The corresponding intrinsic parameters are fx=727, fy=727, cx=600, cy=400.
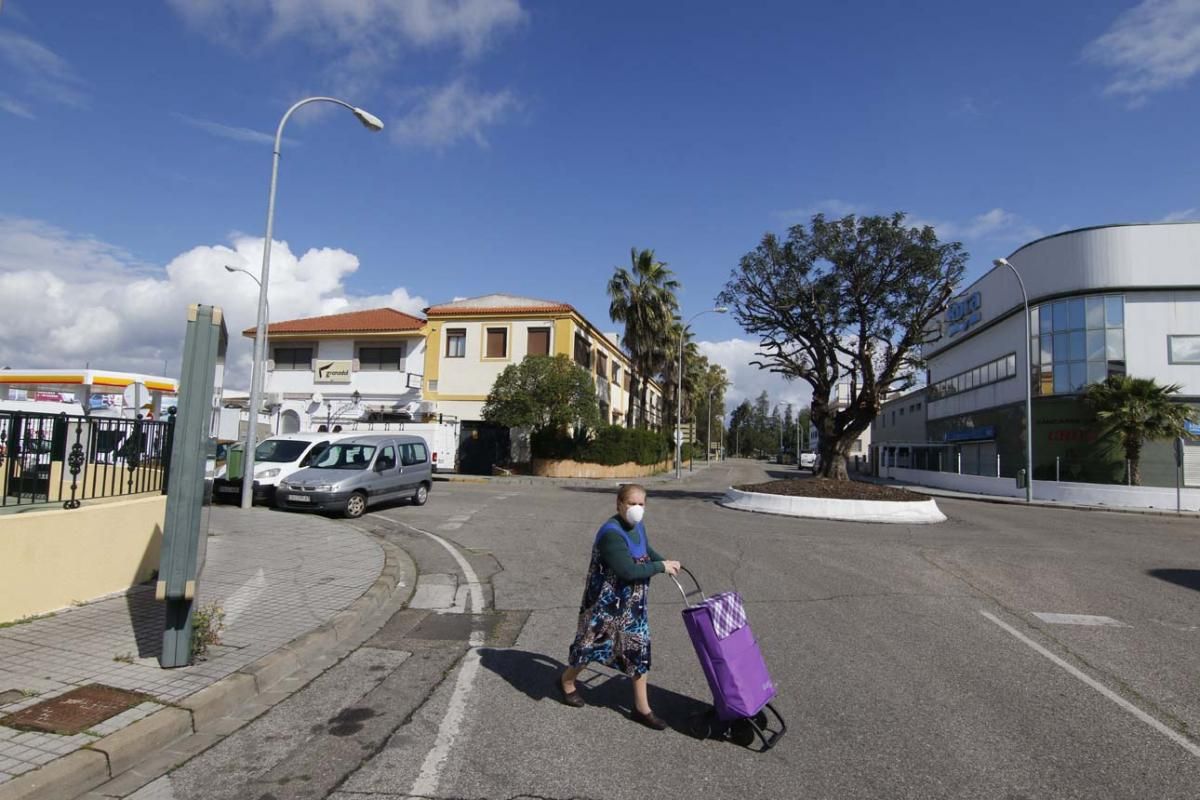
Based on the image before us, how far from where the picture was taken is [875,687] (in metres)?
5.14

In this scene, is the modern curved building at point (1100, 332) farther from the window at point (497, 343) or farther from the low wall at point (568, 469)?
the window at point (497, 343)

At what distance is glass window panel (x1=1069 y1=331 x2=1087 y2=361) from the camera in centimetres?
3162

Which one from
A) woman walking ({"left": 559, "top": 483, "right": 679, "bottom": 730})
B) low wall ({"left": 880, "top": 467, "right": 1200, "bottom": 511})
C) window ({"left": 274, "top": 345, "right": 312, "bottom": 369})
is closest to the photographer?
woman walking ({"left": 559, "top": 483, "right": 679, "bottom": 730})

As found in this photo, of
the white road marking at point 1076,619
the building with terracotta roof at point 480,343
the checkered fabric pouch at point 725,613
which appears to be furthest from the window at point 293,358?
the checkered fabric pouch at point 725,613

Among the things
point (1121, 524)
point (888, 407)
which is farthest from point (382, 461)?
point (888, 407)

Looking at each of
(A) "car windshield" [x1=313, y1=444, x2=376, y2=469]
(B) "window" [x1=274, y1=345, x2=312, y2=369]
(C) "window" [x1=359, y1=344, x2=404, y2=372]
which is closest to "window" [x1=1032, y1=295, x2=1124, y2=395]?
(A) "car windshield" [x1=313, y1=444, x2=376, y2=469]

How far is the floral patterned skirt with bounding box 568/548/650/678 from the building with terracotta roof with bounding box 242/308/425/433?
1358 inches

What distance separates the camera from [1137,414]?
88.5 feet

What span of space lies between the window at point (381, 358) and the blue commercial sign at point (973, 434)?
31171mm

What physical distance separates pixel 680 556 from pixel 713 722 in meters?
6.85

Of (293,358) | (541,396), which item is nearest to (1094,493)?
(541,396)

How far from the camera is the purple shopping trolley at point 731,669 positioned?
401 cm

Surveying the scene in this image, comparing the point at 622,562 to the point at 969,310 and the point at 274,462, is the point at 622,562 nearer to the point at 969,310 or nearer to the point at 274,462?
the point at 274,462

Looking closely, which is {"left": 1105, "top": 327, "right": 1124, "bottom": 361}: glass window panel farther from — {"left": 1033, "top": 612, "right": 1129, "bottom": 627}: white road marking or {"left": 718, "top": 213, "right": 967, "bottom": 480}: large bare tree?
{"left": 1033, "top": 612, "right": 1129, "bottom": 627}: white road marking
